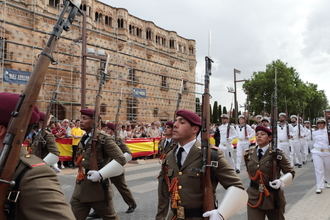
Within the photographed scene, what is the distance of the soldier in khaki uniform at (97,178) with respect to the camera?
13.6 ft

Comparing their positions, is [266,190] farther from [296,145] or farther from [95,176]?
[296,145]

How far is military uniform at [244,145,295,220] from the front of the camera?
167 inches

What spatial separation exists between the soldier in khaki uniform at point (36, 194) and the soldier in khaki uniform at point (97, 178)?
251cm

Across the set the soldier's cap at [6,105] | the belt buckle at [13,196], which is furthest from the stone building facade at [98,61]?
the belt buckle at [13,196]

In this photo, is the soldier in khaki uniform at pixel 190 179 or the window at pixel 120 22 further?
the window at pixel 120 22

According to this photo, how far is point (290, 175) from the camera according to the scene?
13.8ft

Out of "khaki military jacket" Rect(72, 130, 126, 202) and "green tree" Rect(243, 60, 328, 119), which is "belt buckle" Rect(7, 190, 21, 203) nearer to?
"khaki military jacket" Rect(72, 130, 126, 202)

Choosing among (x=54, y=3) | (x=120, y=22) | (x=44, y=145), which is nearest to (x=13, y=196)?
(x=44, y=145)

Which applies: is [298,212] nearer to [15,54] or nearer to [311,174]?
[311,174]

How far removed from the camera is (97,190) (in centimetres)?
421

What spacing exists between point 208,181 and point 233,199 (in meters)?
0.26

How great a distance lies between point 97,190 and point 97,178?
260 millimetres

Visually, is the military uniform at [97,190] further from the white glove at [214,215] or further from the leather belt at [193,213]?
the white glove at [214,215]

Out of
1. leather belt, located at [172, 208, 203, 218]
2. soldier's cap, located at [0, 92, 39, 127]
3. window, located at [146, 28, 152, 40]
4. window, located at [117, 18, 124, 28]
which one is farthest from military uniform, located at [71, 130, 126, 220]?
window, located at [146, 28, 152, 40]
